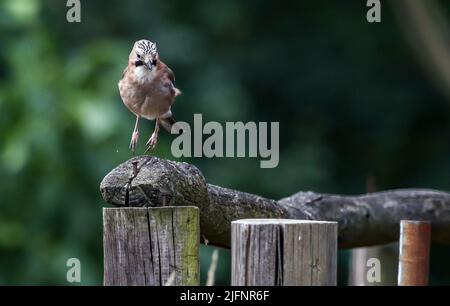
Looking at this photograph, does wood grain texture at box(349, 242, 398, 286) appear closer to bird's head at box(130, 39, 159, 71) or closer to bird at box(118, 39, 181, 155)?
bird at box(118, 39, 181, 155)

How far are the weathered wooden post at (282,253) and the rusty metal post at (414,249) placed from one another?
0.99 m

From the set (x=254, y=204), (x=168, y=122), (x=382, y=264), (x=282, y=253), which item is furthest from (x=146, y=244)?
(x=382, y=264)

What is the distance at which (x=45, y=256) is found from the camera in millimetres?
8469

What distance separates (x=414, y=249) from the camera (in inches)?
162

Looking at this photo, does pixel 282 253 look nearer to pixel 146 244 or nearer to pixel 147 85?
pixel 146 244

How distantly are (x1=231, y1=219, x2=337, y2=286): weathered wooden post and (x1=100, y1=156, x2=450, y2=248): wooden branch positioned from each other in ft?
1.38

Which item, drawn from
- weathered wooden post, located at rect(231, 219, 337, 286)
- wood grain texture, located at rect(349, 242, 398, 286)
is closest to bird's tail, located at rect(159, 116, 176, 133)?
wood grain texture, located at rect(349, 242, 398, 286)

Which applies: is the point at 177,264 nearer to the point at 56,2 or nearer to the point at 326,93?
the point at 56,2

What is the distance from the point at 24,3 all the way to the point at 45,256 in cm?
210

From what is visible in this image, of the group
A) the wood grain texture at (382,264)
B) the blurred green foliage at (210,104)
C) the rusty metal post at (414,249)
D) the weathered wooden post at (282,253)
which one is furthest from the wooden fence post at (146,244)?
the blurred green foliage at (210,104)

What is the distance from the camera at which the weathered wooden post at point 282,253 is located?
3146 mm

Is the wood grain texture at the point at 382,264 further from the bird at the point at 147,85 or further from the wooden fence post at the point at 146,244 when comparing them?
the wooden fence post at the point at 146,244

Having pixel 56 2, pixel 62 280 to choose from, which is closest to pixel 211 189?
pixel 62 280

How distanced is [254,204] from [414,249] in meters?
0.66
